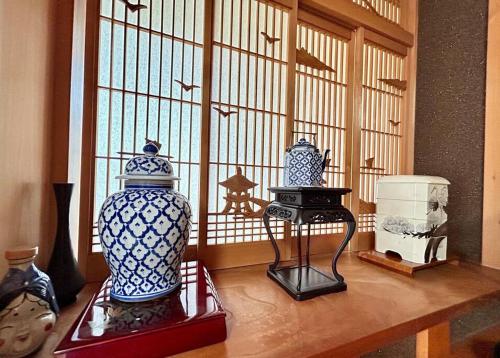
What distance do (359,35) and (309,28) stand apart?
0.33m

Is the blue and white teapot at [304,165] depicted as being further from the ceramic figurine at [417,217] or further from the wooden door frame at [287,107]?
the ceramic figurine at [417,217]

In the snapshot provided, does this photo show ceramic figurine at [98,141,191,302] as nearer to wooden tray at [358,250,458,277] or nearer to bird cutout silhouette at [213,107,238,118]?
bird cutout silhouette at [213,107,238,118]

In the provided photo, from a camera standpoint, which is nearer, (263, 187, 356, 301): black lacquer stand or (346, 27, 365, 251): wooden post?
(263, 187, 356, 301): black lacquer stand

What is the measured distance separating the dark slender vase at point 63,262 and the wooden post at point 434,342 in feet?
3.55

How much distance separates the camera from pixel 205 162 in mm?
1024

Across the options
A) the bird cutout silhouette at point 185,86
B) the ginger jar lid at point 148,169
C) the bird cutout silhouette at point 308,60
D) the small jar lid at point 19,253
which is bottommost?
the small jar lid at point 19,253

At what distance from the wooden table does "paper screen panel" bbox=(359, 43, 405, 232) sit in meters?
0.52

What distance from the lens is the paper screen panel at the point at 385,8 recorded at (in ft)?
4.71

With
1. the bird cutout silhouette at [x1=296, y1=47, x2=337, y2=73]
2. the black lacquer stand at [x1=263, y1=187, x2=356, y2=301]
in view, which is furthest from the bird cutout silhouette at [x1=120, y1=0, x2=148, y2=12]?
the black lacquer stand at [x1=263, y1=187, x2=356, y2=301]

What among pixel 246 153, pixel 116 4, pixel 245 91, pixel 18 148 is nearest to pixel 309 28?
pixel 245 91

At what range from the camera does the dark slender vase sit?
2.23 feet

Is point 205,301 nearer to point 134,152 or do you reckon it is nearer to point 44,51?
point 134,152

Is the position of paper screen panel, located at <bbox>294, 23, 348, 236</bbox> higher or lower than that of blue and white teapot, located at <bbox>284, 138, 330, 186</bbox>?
higher

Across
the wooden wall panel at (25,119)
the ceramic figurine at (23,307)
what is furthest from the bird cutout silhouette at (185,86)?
the ceramic figurine at (23,307)
